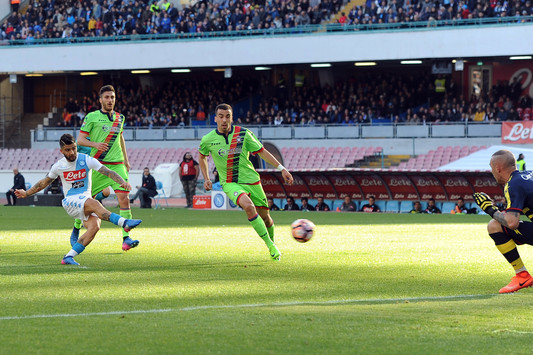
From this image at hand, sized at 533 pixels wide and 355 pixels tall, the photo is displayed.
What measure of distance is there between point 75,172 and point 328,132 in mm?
31872

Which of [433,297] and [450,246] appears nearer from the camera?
[433,297]

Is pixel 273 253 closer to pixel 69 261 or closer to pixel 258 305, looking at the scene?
pixel 69 261

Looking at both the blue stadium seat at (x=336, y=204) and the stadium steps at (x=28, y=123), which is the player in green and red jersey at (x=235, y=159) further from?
the stadium steps at (x=28, y=123)

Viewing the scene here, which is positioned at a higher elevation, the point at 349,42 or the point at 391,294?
the point at 349,42

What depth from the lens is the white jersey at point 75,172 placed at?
12406mm

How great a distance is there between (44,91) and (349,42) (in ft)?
75.6

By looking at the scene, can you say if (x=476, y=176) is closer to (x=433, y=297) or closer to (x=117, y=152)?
(x=117, y=152)

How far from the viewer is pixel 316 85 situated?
168 ft

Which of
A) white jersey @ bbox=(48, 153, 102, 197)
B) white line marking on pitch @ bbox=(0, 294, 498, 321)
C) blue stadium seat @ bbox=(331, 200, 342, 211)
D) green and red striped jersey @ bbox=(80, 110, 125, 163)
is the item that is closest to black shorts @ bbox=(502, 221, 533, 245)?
white line marking on pitch @ bbox=(0, 294, 498, 321)

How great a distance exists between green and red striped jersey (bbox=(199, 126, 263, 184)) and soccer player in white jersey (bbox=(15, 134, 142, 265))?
1.74 metres

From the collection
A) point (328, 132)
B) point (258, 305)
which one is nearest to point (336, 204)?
point (328, 132)

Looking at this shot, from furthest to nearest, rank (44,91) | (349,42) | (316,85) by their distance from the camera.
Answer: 1. (44,91)
2. (316,85)
3. (349,42)

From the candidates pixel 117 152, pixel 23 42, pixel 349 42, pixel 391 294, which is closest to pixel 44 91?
pixel 23 42

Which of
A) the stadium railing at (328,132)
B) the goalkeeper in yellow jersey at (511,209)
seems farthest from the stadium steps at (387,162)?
the goalkeeper in yellow jersey at (511,209)
